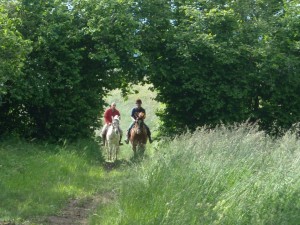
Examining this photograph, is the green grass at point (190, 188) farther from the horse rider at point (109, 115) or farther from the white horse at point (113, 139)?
the horse rider at point (109, 115)

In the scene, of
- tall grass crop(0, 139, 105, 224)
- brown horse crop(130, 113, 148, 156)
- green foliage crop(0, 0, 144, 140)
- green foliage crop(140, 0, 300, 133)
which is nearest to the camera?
tall grass crop(0, 139, 105, 224)

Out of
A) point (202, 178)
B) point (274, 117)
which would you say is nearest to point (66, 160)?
point (202, 178)

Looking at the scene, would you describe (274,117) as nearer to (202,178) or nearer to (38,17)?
(38,17)

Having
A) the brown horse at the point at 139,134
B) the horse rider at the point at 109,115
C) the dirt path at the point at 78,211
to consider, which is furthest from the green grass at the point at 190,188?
the horse rider at the point at 109,115

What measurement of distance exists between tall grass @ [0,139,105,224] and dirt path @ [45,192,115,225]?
7.7 inches

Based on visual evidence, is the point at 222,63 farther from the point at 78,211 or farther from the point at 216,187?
the point at 216,187

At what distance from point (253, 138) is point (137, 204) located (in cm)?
319

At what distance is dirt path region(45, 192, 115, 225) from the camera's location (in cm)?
1031

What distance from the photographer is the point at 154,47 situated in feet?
73.7

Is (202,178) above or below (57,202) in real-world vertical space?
above

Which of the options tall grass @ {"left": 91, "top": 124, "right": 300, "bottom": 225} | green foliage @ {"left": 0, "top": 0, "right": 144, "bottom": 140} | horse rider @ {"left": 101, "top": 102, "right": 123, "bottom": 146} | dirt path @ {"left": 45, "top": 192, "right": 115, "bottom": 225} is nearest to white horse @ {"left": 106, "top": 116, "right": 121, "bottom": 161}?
horse rider @ {"left": 101, "top": 102, "right": 123, "bottom": 146}

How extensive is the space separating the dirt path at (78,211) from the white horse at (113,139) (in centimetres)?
820

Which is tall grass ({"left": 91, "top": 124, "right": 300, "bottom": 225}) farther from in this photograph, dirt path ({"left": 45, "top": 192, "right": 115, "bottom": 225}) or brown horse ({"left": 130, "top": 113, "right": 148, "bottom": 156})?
brown horse ({"left": 130, "top": 113, "right": 148, "bottom": 156})

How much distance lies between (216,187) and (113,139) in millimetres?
12641
